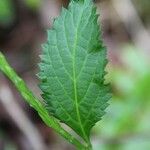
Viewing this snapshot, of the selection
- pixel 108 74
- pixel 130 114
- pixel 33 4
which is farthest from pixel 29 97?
pixel 33 4

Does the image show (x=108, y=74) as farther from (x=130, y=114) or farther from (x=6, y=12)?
(x=6, y=12)

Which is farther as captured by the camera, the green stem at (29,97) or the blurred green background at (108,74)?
the blurred green background at (108,74)

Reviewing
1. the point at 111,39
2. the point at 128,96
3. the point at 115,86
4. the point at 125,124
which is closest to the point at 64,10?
the point at 125,124

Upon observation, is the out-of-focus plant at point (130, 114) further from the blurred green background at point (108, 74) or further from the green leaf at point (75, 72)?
the green leaf at point (75, 72)

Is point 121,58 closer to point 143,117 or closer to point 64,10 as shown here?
point 143,117

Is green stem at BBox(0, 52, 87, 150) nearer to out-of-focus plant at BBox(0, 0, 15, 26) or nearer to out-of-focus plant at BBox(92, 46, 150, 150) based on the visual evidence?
out-of-focus plant at BBox(92, 46, 150, 150)

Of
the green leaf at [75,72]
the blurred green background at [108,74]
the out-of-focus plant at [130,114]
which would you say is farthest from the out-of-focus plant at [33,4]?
the green leaf at [75,72]
